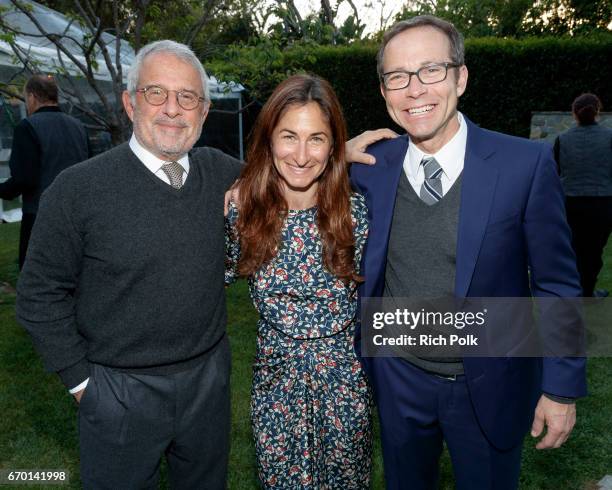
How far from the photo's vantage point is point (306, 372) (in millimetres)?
2346

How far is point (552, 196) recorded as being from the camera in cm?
191

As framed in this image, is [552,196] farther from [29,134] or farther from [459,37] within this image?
[29,134]

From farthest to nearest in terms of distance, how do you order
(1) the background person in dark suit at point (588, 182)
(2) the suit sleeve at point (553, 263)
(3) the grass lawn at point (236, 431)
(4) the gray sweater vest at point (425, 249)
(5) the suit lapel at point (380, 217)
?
(1) the background person in dark suit at point (588, 182)
(3) the grass lawn at point (236, 431)
(5) the suit lapel at point (380, 217)
(4) the gray sweater vest at point (425, 249)
(2) the suit sleeve at point (553, 263)

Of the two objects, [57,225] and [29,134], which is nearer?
[57,225]

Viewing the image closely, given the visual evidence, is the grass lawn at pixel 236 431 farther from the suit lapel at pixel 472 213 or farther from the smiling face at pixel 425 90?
the smiling face at pixel 425 90

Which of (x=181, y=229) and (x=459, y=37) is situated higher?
(x=459, y=37)

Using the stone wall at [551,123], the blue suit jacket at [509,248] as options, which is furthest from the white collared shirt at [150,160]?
the stone wall at [551,123]

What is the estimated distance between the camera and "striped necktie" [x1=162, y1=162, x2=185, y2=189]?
2.11 m

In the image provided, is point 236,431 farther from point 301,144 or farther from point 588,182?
point 588,182

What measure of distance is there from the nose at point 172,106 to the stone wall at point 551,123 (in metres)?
10.2

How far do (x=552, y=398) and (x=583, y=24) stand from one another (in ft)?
66.1

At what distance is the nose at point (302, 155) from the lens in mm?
2320

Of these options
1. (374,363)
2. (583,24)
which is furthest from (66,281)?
(583,24)

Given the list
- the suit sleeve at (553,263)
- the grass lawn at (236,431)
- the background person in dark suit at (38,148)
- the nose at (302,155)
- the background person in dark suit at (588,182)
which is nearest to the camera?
the suit sleeve at (553,263)
